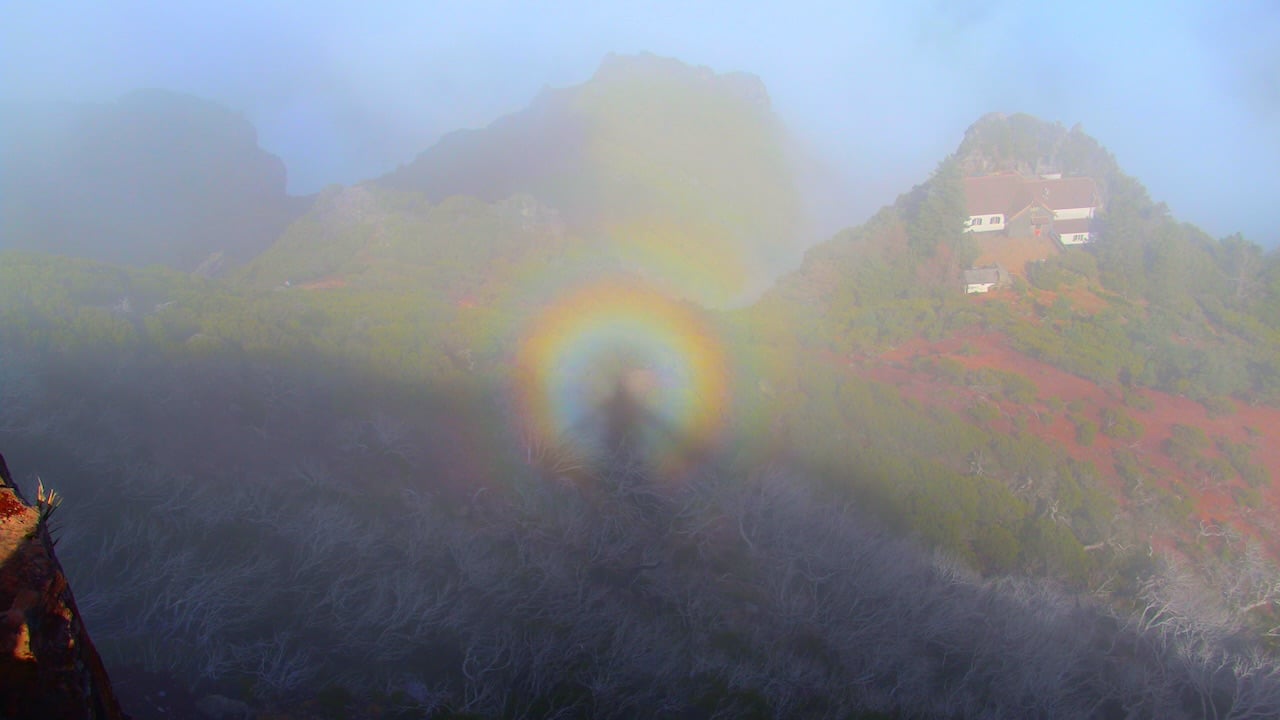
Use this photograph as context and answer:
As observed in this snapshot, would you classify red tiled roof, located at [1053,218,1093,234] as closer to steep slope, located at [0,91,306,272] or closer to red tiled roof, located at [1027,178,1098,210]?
red tiled roof, located at [1027,178,1098,210]

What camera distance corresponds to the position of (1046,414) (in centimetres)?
1552

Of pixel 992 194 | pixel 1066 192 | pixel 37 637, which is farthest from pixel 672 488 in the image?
pixel 1066 192

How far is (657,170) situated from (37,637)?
121 ft

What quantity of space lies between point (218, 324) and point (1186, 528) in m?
18.6

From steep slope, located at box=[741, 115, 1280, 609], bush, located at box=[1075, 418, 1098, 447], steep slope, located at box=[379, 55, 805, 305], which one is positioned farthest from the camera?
steep slope, located at box=[379, 55, 805, 305]

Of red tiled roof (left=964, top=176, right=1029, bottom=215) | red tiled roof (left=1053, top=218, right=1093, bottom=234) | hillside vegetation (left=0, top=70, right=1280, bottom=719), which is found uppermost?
red tiled roof (left=964, top=176, right=1029, bottom=215)

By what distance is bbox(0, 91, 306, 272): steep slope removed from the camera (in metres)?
25.5

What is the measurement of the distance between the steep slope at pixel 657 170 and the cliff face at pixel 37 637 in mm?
24781

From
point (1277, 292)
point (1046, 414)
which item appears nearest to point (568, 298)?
point (1046, 414)

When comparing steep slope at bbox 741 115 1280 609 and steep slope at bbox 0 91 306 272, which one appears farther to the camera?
steep slope at bbox 0 91 306 272

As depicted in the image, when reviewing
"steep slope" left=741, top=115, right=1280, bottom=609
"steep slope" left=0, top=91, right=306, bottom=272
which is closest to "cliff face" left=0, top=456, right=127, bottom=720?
"steep slope" left=741, top=115, right=1280, bottom=609

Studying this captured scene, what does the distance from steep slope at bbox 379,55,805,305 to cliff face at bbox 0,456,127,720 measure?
81.3 ft

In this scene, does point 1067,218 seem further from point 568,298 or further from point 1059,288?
point 568,298

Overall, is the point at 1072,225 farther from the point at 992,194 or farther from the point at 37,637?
the point at 37,637
